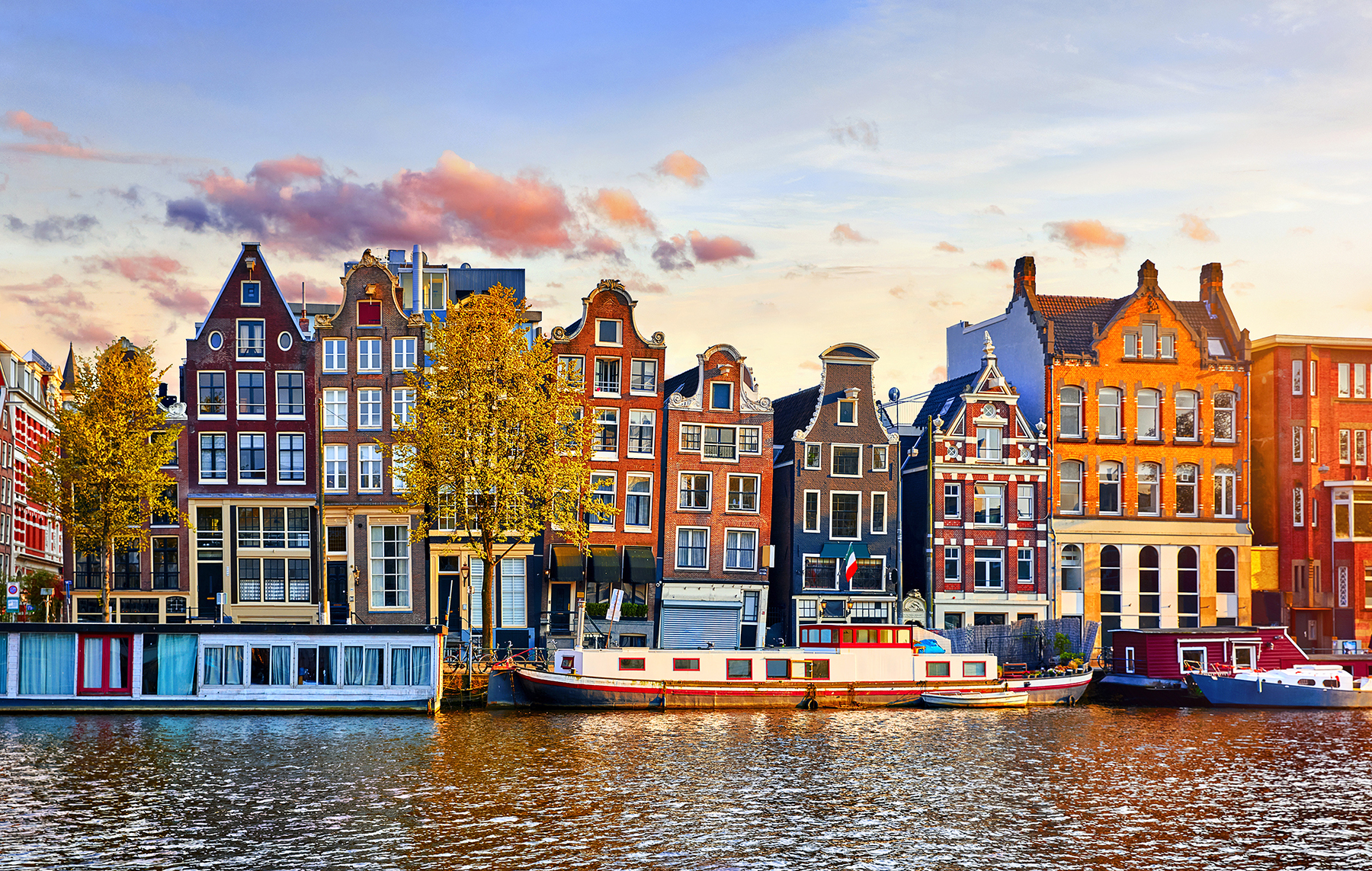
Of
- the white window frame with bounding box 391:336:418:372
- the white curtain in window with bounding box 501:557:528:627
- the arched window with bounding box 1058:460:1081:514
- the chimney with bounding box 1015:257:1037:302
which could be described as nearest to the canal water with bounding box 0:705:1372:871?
the white curtain in window with bounding box 501:557:528:627

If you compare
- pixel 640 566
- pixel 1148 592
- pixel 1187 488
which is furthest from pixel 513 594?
pixel 1187 488

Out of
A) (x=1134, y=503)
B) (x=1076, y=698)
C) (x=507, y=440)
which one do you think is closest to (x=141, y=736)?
(x=507, y=440)

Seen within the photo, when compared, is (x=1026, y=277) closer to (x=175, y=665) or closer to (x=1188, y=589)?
(x=1188, y=589)

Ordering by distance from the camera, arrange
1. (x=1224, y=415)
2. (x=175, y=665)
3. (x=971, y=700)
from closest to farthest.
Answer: (x=175, y=665), (x=971, y=700), (x=1224, y=415)

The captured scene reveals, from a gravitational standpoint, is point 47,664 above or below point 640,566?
below

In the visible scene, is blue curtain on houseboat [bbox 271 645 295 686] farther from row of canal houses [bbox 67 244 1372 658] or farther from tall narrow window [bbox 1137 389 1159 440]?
tall narrow window [bbox 1137 389 1159 440]

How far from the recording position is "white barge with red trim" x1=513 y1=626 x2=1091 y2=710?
2518 inches

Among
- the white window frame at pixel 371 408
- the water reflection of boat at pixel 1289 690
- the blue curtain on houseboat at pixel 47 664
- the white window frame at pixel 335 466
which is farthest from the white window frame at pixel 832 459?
the blue curtain on houseboat at pixel 47 664

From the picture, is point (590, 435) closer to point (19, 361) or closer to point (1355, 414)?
point (1355, 414)

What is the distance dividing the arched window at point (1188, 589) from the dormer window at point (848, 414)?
76.1 ft

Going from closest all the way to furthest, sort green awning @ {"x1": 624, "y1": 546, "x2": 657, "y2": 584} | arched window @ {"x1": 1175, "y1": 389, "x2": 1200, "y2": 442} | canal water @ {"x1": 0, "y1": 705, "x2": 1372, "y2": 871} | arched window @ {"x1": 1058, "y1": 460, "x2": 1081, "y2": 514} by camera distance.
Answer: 1. canal water @ {"x1": 0, "y1": 705, "x2": 1372, "y2": 871}
2. green awning @ {"x1": 624, "y1": 546, "x2": 657, "y2": 584}
3. arched window @ {"x1": 1058, "y1": 460, "x2": 1081, "y2": 514}
4. arched window @ {"x1": 1175, "y1": 389, "x2": 1200, "y2": 442}

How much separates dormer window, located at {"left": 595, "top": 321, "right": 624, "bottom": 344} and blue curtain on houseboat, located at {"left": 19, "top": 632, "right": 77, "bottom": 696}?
35718 millimetres

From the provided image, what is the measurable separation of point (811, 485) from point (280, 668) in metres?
37.0

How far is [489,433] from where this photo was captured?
226 ft
